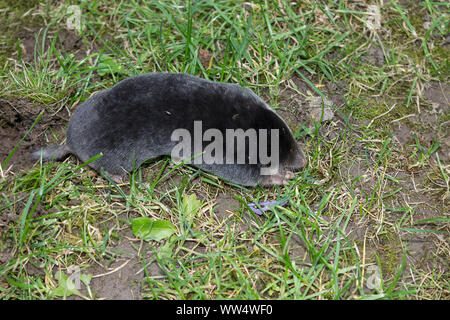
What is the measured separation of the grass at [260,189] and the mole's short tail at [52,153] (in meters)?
0.07

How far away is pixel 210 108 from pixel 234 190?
64cm

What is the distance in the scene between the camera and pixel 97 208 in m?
3.12

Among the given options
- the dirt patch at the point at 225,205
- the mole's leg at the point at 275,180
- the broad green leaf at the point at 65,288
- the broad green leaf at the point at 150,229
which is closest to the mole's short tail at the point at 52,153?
the broad green leaf at the point at 150,229

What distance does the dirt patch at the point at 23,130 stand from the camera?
3.30 m

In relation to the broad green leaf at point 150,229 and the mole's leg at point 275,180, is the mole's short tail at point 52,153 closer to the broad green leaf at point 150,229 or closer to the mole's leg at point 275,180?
the broad green leaf at point 150,229

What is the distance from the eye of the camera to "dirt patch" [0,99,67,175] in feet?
10.8

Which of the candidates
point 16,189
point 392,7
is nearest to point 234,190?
point 16,189

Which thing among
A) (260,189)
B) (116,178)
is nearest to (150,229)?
(116,178)

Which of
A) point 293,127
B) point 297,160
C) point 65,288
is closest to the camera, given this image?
point 65,288

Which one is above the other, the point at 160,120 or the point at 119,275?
the point at 160,120

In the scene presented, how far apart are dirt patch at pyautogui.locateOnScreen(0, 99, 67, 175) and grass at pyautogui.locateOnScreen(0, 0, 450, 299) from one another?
0.09 meters

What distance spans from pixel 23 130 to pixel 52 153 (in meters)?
0.38

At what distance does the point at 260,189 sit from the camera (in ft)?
10.6

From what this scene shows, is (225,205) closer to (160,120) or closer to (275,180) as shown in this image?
(275,180)
